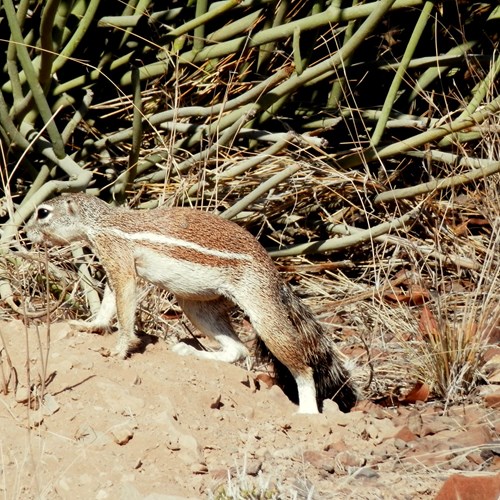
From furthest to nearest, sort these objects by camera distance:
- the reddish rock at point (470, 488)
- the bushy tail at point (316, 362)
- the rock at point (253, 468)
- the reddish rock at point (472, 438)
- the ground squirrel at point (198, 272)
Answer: the bushy tail at point (316, 362)
the ground squirrel at point (198, 272)
the reddish rock at point (472, 438)
the rock at point (253, 468)
the reddish rock at point (470, 488)

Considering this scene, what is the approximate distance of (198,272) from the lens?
19.2 feet

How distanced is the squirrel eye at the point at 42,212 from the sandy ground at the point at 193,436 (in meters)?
0.71

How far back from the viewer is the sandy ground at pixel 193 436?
4531 millimetres

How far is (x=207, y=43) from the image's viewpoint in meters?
7.82

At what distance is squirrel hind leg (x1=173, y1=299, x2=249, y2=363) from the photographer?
6.20 metres

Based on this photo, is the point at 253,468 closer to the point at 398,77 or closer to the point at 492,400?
the point at 492,400

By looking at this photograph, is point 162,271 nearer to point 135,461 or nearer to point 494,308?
point 135,461

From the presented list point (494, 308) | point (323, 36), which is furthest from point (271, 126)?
point (494, 308)

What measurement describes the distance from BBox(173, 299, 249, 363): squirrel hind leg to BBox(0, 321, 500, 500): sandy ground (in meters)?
0.28

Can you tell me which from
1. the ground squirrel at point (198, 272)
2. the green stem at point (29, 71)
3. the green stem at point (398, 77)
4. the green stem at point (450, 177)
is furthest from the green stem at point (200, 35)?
the ground squirrel at point (198, 272)

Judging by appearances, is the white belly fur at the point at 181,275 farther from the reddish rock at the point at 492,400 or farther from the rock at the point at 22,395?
the reddish rock at the point at 492,400

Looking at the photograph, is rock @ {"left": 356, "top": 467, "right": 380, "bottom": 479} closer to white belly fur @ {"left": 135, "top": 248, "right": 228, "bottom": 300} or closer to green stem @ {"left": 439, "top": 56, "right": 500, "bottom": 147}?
white belly fur @ {"left": 135, "top": 248, "right": 228, "bottom": 300}

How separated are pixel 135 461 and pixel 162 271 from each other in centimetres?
141

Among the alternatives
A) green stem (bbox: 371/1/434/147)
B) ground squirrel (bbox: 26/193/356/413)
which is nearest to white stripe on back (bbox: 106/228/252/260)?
ground squirrel (bbox: 26/193/356/413)
